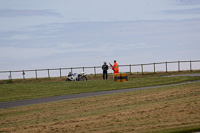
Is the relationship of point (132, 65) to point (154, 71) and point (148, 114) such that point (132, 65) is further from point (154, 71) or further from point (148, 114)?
point (148, 114)

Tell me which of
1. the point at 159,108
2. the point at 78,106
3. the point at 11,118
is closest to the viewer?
the point at 159,108

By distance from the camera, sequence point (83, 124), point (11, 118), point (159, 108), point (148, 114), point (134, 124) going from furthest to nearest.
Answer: point (11, 118) → point (159, 108) → point (148, 114) → point (83, 124) → point (134, 124)

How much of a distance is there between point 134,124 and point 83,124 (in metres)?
1.88

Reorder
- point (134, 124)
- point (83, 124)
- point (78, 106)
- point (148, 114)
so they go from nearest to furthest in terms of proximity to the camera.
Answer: point (134, 124) → point (83, 124) → point (148, 114) → point (78, 106)

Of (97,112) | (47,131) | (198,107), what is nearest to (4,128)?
(47,131)

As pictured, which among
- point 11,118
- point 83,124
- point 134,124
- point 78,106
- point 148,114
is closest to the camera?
point 134,124

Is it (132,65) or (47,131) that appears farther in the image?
(132,65)

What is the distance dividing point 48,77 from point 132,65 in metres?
12.9

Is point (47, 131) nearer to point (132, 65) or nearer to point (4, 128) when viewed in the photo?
point (4, 128)

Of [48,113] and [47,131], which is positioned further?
[48,113]

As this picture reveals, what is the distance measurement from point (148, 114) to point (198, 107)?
1.93 m

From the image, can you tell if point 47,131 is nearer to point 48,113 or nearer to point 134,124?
point 134,124

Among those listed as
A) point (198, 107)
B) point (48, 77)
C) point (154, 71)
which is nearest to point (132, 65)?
point (154, 71)

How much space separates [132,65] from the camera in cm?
6394
